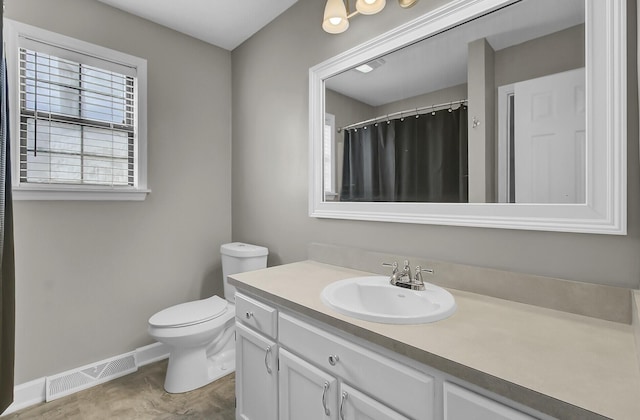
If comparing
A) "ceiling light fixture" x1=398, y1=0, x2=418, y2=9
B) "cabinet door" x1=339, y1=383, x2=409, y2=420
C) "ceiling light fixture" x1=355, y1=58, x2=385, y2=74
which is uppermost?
"ceiling light fixture" x1=398, y1=0, x2=418, y2=9

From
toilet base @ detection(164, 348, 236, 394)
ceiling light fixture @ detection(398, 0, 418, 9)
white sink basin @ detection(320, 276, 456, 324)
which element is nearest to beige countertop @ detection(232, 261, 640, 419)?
white sink basin @ detection(320, 276, 456, 324)

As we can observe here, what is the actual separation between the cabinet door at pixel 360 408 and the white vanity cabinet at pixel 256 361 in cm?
39

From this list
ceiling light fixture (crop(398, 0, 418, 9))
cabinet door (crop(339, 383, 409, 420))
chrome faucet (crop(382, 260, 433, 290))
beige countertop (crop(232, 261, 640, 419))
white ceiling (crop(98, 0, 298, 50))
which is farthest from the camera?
white ceiling (crop(98, 0, 298, 50))

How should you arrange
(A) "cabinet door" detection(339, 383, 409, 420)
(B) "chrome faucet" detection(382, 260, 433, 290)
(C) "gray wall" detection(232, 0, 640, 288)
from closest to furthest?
Answer: (A) "cabinet door" detection(339, 383, 409, 420)
(C) "gray wall" detection(232, 0, 640, 288)
(B) "chrome faucet" detection(382, 260, 433, 290)

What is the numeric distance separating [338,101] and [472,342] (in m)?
1.44

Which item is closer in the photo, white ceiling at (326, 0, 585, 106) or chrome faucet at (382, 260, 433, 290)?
white ceiling at (326, 0, 585, 106)

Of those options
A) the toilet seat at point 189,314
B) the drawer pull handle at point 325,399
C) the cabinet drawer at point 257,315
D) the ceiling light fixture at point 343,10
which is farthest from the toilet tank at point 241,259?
the ceiling light fixture at point 343,10

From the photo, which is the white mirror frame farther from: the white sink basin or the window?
the window

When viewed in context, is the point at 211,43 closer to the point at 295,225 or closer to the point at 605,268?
the point at 295,225

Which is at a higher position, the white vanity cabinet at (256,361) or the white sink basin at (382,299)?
the white sink basin at (382,299)

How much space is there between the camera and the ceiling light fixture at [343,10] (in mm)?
1503

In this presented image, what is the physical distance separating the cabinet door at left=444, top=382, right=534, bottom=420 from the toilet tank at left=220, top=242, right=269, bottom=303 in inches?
64.6

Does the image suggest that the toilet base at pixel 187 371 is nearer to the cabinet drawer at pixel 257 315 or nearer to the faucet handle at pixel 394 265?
the cabinet drawer at pixel 257 315

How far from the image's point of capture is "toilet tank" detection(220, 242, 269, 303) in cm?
221
